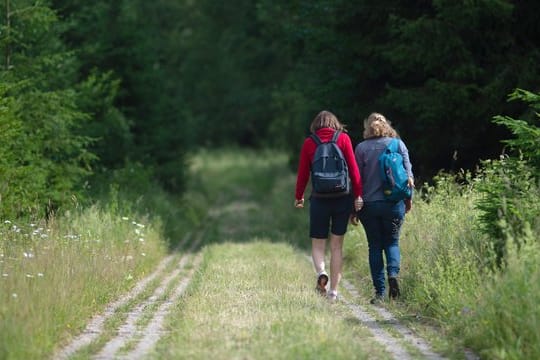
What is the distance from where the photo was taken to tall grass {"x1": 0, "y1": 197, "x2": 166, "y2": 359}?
28.9ft

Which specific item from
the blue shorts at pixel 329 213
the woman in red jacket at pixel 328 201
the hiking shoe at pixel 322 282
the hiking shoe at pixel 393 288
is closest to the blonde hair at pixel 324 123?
the woman in red jacket at pixel 328 201

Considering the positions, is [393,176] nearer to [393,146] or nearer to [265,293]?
[393,146]

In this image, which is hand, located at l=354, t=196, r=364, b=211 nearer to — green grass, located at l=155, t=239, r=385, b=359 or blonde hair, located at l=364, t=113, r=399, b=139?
blonde hair, located at l=364, t=113, r=399, b=139

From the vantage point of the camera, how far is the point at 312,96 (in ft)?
76.5

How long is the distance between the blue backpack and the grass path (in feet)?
4.66

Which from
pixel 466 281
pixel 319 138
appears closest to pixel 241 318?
Answer: pixel 466 281

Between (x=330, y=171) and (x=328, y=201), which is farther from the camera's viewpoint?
(x=328, y=201)

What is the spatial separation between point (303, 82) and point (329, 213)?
18.3 metres

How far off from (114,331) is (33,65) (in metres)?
9.34

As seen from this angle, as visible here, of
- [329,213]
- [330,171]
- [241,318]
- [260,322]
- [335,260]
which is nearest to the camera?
[260,322]

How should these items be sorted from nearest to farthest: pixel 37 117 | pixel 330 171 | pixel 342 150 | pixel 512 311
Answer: pixel 512 311 < pixel 330 171 < pixel 342 150 < pixel 37 117

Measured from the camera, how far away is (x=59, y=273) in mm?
10930

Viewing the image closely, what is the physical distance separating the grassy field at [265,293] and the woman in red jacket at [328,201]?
0.53 metres

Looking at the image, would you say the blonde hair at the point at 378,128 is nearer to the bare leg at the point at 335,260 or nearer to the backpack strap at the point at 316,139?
the backpack strap at the point at 316,139
